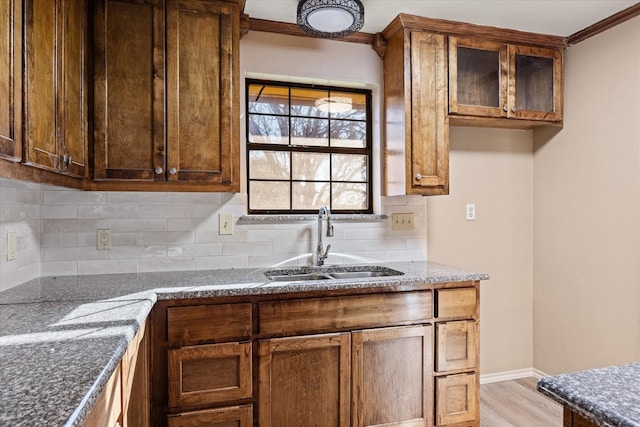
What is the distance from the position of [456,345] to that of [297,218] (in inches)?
44.8

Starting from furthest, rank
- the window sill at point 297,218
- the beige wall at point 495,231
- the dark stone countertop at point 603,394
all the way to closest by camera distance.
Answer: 1. the beige wall at point 495,231
2. the window sill at point 297,218
3. the dark stone countertop at point 603,394

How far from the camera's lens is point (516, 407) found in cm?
257

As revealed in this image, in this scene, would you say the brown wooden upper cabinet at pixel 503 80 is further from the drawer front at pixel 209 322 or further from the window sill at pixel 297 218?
the drawer front at pixel 209 322

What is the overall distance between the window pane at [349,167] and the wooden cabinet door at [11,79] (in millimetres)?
1754

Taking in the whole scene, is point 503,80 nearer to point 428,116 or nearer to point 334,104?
point 428,116

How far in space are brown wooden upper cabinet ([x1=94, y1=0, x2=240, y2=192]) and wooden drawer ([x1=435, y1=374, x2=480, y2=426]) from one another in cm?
149

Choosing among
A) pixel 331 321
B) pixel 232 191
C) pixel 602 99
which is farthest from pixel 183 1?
pixel 602 99

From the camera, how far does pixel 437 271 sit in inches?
88.3

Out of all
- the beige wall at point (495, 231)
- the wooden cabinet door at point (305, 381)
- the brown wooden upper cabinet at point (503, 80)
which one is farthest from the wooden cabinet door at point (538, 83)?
A: the wooden cabinet door at point (305, 381)

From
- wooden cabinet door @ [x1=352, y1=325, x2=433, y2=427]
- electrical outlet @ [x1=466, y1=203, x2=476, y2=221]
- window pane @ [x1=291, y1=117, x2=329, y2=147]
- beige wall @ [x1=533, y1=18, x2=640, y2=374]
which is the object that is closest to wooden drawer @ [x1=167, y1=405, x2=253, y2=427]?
wooden cabinet door @ [x1=352, y1=325, x2=433, y2=427]

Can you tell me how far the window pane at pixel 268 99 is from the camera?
8.32 ft

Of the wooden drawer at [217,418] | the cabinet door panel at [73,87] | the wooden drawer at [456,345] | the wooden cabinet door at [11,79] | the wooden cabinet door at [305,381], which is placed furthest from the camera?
the wooden drawer at [456,345]

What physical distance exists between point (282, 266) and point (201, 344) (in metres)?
0.81

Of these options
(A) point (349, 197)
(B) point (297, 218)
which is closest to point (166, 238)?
(B) point (297, 218)
